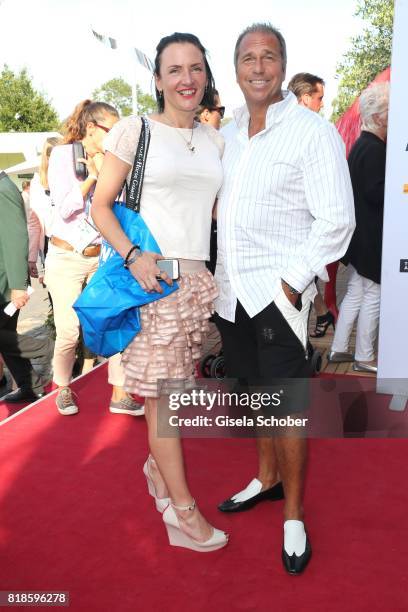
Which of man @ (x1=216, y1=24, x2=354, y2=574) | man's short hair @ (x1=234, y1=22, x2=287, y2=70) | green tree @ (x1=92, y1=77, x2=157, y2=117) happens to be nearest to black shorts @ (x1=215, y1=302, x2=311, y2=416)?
man @ (x1=216, y1=24, x2=354, y2=574)

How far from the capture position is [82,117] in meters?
3.67

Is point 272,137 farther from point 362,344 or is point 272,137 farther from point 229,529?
point 362,344

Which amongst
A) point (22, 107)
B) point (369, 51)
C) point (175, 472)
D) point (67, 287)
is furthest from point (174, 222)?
point (22, 107)

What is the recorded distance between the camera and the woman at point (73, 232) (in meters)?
3.59

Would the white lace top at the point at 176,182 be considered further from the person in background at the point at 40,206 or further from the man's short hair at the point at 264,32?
the person in background at the point at 40,206

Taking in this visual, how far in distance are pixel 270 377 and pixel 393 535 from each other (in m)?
0.83

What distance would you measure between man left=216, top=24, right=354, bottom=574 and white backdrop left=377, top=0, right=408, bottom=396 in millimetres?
1147

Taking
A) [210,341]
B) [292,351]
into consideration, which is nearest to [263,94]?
[292,351]

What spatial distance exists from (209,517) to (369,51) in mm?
28271

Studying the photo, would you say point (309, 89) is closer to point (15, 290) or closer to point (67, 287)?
point (67, 287)

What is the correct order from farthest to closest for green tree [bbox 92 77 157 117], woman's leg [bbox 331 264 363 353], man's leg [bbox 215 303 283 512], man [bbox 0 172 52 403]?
green tree [bbox 92 77 157 117], woman's leg [bbox 331 264 363 353], man [bbox 0 172 52 403], man's leg [bbox 215 303 283 512]

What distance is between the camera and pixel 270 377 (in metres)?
2.24

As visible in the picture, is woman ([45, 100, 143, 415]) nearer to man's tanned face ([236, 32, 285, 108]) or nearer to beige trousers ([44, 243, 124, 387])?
beige trousers ([44, 243, 124, 387])

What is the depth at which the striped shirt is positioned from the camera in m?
2.07
